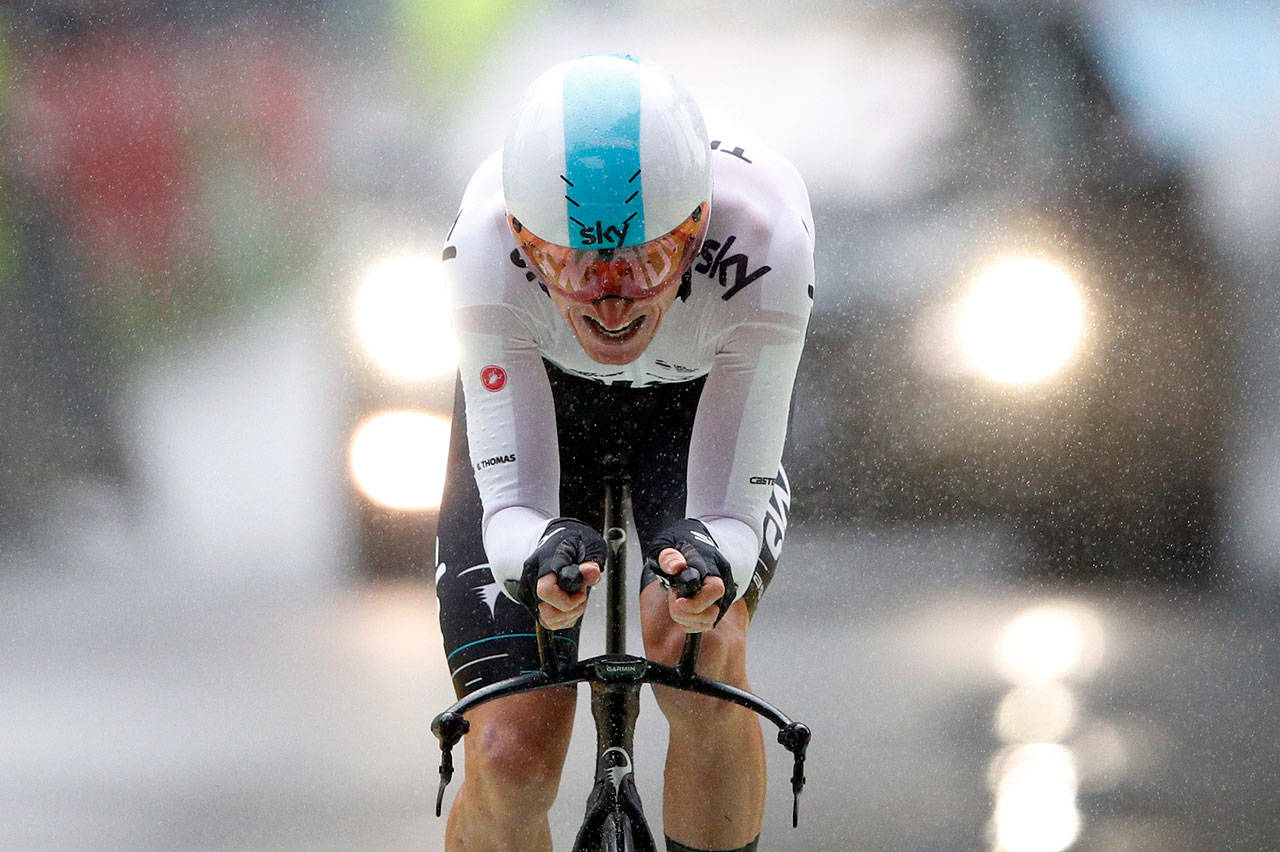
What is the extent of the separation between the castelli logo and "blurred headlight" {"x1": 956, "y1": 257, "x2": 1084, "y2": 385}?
10.2 ft

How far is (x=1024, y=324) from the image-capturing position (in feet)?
14.6

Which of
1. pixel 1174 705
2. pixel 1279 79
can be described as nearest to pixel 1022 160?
pixel 1279 79

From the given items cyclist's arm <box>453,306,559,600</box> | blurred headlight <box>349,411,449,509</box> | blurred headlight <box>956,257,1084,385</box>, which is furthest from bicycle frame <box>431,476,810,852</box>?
blurred headlight <box>956,257,1084,385</box>

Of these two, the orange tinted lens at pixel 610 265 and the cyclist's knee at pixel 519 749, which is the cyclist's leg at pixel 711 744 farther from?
the orange tinted lens at pixel 610 265

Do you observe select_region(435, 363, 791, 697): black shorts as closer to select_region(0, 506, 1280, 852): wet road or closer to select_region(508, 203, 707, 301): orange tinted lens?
select_region(508, 203, 707, 301): orange tinted lens

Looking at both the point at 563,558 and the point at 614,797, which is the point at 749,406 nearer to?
the point at 563,558

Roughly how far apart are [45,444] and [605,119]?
3539 millimetres

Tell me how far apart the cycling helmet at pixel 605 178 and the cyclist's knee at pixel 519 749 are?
639mm

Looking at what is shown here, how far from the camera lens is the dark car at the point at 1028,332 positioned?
4.12 m

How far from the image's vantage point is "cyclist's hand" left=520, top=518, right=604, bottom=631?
133 cm

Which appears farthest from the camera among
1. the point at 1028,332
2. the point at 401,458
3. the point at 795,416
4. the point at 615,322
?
the point at 1028,332

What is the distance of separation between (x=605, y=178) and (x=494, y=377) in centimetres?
41

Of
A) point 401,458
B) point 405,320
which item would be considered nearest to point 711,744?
point 401,458

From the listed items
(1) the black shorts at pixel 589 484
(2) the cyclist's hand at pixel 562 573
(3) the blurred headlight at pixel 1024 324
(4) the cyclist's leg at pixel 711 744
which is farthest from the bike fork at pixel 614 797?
(3) the blurred headlight at pixel 1024 324
